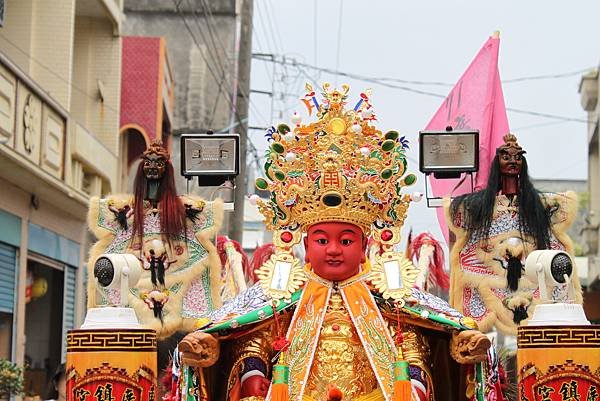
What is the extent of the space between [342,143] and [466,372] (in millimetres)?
1477

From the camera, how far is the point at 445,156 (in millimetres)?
7660

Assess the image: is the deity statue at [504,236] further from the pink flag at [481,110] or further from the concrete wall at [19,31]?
the concrete wall at [19,31]

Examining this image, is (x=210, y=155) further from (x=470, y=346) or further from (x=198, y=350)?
(x=470, y=346)

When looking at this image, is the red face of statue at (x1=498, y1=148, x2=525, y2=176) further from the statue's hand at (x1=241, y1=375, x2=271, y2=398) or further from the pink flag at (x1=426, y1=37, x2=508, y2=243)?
the statue's hand at (x1=241, y1=375, x2=271, y2=398)

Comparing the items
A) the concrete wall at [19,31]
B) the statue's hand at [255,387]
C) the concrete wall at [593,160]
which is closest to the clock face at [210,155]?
the statue's hand at [255,387]

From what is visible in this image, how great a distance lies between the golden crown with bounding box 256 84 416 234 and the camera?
6559mm

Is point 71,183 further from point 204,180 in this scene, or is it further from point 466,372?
point 466,372

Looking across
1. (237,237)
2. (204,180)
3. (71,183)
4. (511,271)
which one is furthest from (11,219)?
(511,271)

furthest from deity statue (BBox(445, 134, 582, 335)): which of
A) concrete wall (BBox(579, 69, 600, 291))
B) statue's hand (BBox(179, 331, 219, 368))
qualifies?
concrete wall (BBox(579, 69, 600, 291))

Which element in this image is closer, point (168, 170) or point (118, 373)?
point (118, 373)

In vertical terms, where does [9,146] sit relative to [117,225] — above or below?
above

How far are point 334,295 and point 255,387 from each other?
0.70m

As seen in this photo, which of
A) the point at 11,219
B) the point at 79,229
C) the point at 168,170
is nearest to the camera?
the point at 168,170

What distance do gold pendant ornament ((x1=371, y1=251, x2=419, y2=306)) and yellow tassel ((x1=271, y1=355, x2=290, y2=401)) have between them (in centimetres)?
79
